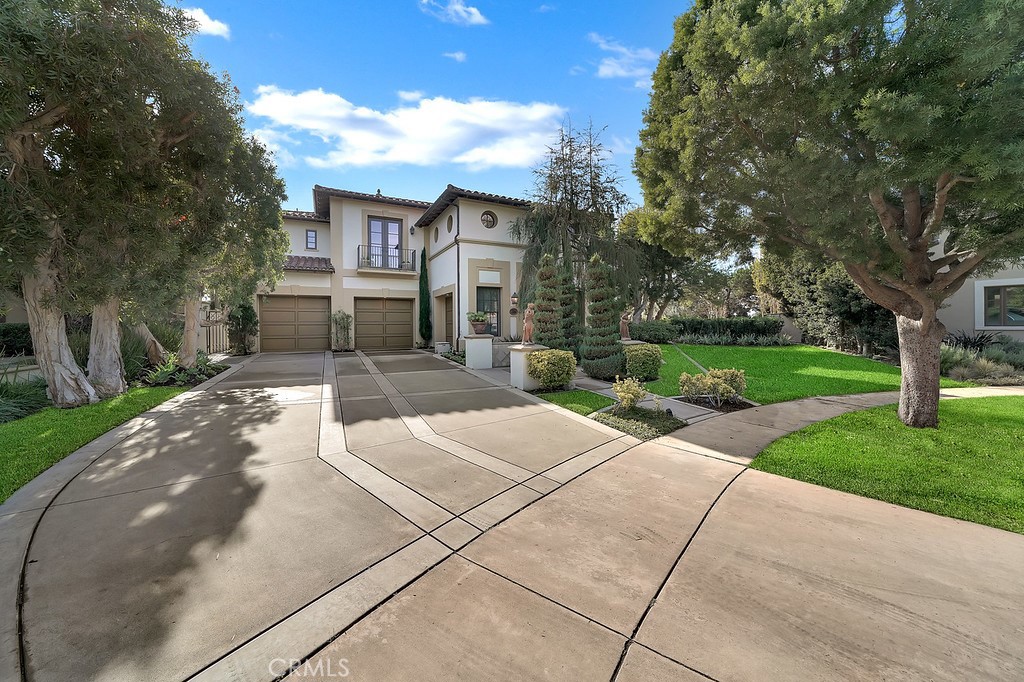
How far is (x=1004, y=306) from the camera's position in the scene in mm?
13000

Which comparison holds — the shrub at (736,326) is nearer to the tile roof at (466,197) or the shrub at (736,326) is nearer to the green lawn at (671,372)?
the green lawn at (671,372)

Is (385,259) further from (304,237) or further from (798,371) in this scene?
(798,371)

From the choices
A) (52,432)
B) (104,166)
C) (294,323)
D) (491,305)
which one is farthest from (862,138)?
Result: (294,323)

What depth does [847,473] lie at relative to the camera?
415 centimetres

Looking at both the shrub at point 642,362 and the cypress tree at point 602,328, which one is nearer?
the shrub at point 642,362

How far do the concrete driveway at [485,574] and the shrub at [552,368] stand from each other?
3.74m

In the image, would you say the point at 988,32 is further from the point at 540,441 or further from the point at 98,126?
the point at 98,126

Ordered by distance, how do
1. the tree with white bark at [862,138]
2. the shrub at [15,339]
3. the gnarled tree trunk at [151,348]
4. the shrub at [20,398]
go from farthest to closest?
the shrub at [15,339]
the gnarled tree trunk at [151,348]
the shrub at [20,398]
the tree with white bark at [862,138]

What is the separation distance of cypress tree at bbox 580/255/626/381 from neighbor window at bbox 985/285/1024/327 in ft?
45.7

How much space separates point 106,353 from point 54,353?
3.53 feet

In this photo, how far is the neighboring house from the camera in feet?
41.7

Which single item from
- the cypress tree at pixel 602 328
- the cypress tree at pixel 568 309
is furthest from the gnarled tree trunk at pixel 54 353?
the cypress tree at pixel 568 309

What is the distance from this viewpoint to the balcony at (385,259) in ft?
58.8

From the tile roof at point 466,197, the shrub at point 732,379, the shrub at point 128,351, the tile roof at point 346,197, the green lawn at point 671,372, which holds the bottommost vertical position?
the green lawn at point 671,372
